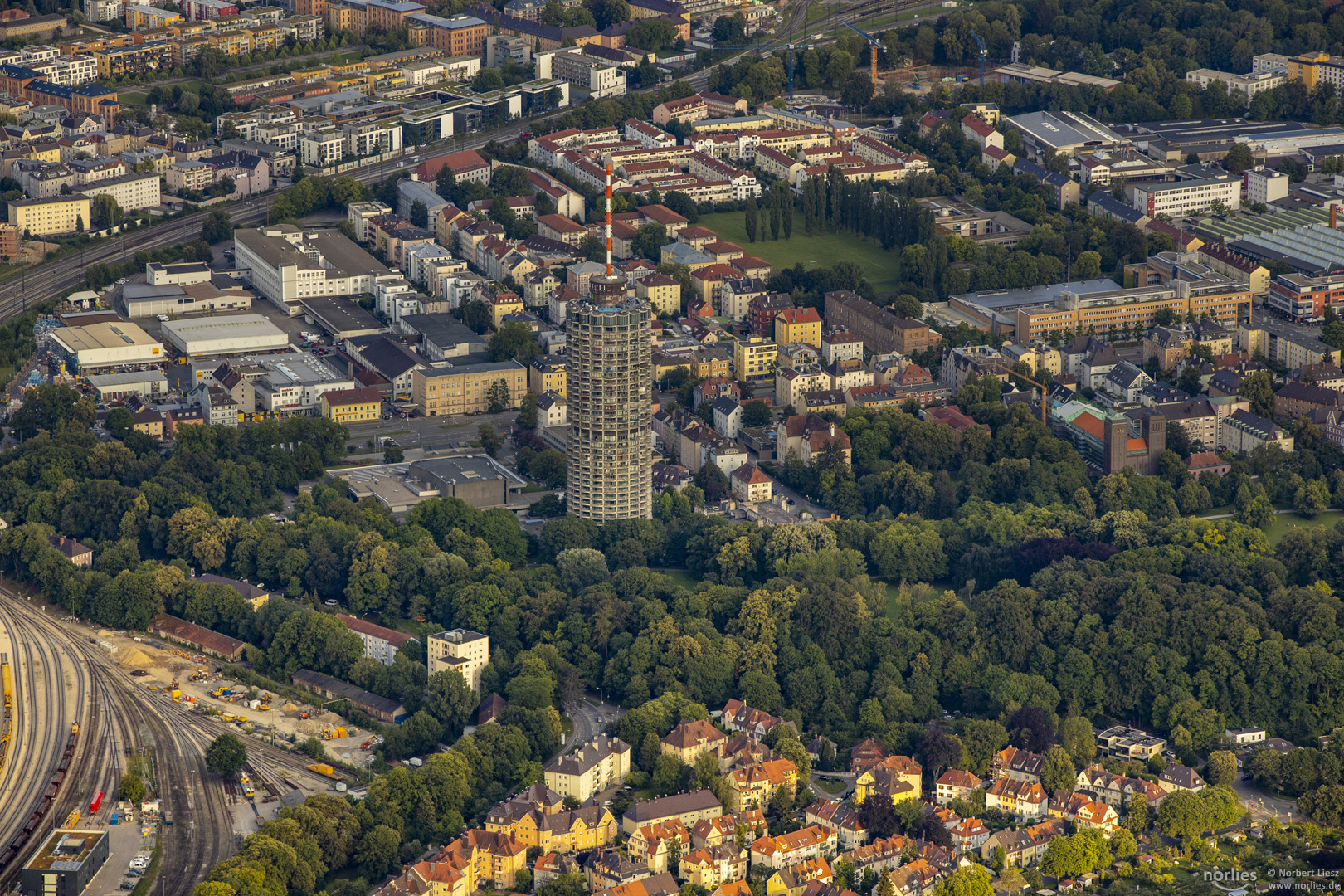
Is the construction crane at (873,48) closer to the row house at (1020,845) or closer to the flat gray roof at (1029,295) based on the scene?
the flat gray roof at (1029,295)

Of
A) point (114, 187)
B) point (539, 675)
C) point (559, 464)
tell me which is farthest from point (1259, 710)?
point (114, 187)

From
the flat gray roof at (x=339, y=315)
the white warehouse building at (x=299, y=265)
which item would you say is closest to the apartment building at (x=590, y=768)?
the flat gray roof at (x=339, y=315)

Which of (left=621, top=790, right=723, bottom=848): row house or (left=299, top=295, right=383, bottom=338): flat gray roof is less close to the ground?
(left=621, top=790, right=723, bottom=848): row house

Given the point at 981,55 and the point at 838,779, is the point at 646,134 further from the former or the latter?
the point at 838,779

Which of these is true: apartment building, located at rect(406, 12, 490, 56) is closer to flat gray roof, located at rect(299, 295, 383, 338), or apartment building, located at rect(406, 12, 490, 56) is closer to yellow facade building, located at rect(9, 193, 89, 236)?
yellow facade building, located at rect(9, 193, 89, 236)

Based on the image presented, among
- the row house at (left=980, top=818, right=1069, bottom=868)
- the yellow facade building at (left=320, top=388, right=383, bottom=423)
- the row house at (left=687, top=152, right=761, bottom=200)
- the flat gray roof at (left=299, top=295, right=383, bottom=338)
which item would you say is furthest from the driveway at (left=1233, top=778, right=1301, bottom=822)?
the row house at (left=687, top=152, right=761, bottom=200)

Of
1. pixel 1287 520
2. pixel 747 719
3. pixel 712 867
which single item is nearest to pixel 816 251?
pixel 1287 520
